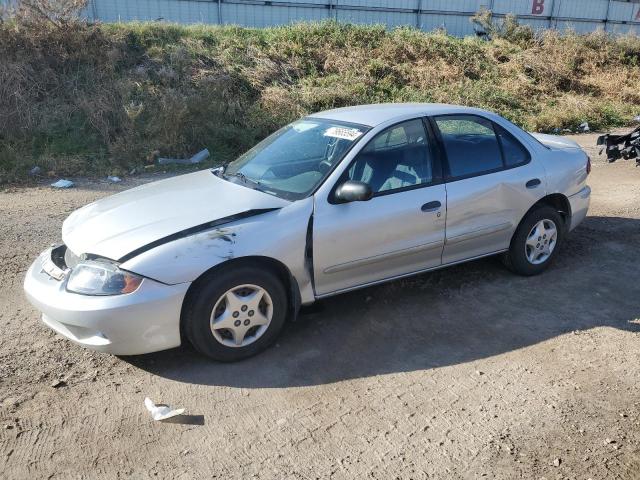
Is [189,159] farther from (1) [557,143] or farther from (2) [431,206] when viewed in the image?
(2) [431,206]

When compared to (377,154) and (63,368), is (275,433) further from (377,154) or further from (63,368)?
(377,154)

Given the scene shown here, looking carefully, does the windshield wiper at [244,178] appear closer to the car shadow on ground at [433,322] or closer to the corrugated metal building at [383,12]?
the car shadow on ground at [433,322]

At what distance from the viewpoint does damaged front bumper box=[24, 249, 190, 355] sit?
3672mm

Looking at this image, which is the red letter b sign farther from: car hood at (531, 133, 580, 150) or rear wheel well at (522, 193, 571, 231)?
rear wheel well at (522, 193, 571, 231)

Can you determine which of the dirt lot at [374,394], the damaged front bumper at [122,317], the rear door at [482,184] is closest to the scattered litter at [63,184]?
the dirt lot at [374,394]

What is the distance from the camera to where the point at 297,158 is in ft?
15.7

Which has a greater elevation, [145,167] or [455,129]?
[455,129]

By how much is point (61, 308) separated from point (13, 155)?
684cm

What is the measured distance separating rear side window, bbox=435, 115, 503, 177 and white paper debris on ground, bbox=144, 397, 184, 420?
2766mm

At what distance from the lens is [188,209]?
4.23 meters

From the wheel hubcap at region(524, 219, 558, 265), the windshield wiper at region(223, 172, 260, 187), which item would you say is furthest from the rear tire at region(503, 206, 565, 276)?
the windshield wiper at region(223, 172, 260, 187)

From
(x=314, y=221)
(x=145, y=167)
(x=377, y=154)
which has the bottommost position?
(x=145, y=167)

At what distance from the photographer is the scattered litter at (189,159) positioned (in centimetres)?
1006

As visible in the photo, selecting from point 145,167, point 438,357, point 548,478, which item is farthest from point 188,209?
point 145,167
